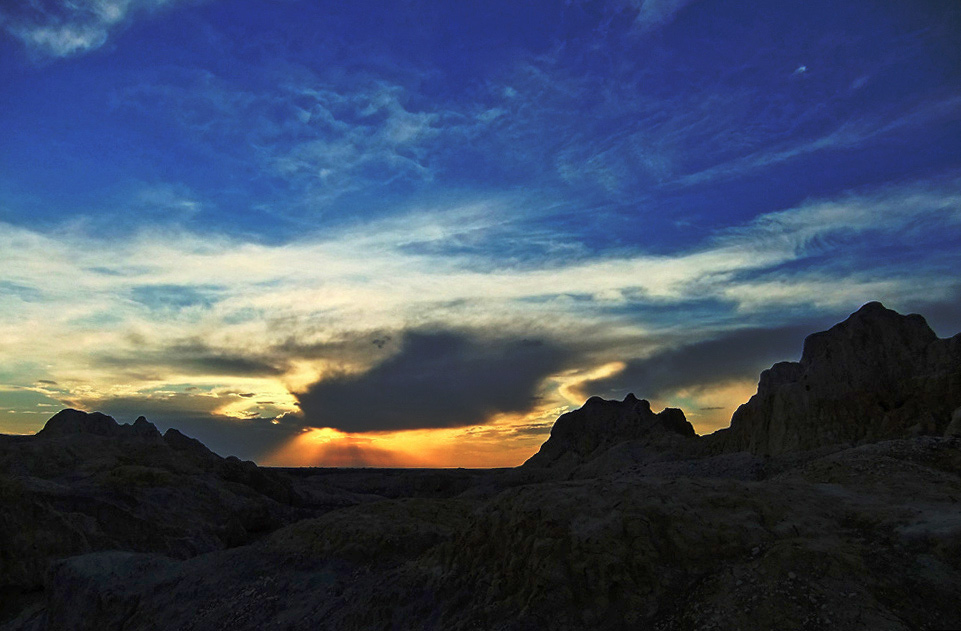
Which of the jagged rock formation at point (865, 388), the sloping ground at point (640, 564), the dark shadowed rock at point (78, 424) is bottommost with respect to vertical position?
the sloping ground at point (640, 564)

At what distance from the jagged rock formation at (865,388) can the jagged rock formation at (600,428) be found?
32.0 m

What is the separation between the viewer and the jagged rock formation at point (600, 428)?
266 feet

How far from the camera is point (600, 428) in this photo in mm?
85875

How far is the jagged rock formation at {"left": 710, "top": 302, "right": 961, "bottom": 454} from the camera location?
3812 centimetres

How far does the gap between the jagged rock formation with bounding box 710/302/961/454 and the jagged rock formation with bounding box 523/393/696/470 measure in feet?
105


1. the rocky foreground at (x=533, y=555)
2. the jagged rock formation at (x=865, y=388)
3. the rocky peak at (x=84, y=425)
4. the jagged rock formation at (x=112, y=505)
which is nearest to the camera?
the rocky foreground at (x=533, y=555)

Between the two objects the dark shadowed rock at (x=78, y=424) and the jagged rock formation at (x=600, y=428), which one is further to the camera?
the jagged rock formation at (x=600, y=428)

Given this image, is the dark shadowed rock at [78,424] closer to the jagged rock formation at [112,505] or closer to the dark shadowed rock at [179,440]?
the dark shadowed rock at [179,440]

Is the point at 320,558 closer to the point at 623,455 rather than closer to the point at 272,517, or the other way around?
the point at 272,517

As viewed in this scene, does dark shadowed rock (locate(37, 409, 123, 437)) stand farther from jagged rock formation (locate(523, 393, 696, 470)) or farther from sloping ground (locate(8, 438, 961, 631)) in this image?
sloping ground (locate(8, 438, 961, 631))

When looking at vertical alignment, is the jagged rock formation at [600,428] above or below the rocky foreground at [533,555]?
above

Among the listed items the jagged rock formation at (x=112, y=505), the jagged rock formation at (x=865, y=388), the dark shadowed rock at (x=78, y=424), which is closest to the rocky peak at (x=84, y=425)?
the dark shadowed rock at (x=78, y=424)

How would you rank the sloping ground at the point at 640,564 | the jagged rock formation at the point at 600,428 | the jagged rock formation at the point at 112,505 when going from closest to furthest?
the sloping ground at the point at 640,564, the jagged rock formation at the point at 112,505, the jagged rock formation at the point at 600,428

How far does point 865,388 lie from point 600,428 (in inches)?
1834
